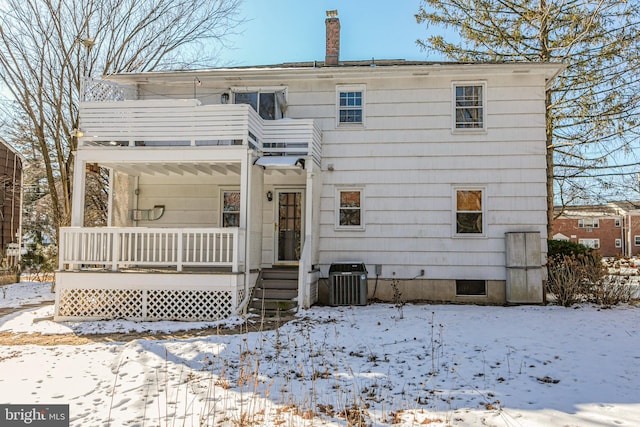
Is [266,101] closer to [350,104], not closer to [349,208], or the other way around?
[350,104]

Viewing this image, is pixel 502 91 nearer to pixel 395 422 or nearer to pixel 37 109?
pixel 395 422

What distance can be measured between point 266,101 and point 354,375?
837 centimetres

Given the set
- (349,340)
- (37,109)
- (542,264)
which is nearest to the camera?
(349,340)

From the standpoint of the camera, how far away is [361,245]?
11.8 m

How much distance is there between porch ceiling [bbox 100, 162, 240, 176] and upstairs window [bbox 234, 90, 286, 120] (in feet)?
5.68

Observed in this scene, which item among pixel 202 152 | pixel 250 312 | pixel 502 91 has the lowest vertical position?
pixel 250 312

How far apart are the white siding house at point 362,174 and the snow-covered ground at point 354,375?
2.71m

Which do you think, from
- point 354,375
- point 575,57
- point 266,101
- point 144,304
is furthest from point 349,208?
point 575,57

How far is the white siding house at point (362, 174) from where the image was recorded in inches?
429

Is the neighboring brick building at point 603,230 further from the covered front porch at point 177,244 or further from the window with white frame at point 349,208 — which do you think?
the covered front porch at point 177,244

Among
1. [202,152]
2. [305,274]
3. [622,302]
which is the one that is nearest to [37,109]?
[202,152]

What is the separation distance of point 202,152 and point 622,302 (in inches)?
395

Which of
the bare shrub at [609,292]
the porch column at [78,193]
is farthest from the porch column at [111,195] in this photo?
the bare shrub at [609,292]

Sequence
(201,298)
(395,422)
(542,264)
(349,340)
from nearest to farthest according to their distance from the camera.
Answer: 1. (395,422)
2. (349,340)
3. (201,298)
4. (542,264)
